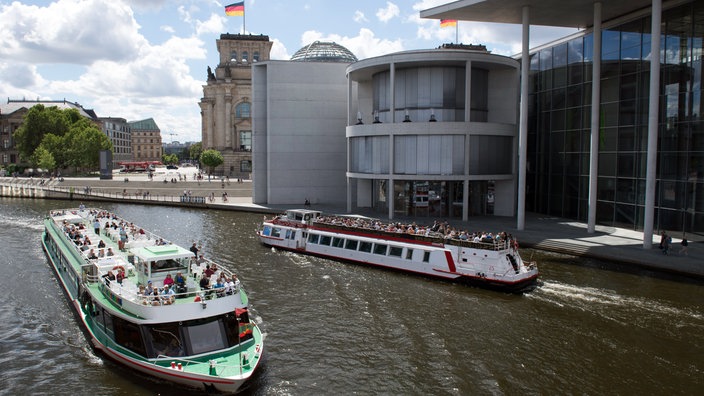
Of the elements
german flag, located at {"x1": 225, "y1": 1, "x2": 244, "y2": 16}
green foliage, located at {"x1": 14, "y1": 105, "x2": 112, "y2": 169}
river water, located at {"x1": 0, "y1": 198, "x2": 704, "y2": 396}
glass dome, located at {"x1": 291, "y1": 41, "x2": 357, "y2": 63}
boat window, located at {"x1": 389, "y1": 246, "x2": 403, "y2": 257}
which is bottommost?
river water, located at {"x1": 0, "y1": 198, "x2": 704, "y2": 396}

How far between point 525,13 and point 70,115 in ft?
393

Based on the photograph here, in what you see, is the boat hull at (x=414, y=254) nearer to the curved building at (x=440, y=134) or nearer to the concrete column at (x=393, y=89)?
the curved building at (x=440, y=134)

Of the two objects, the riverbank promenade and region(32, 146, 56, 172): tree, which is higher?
region(32, 146, 56, 172): tree

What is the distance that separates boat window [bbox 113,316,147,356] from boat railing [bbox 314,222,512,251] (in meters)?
19.6

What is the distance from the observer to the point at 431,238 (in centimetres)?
3469

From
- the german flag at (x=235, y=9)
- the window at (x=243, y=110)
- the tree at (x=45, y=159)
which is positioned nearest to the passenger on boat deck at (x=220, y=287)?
the german flag at (x=235, y=9)

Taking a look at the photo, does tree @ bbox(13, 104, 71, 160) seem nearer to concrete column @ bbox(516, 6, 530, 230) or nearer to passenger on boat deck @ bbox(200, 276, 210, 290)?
concrete column @ bbox(516, 6, 530, 230)

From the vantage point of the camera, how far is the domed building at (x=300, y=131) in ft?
217

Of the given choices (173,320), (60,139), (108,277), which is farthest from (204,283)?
(60,139)

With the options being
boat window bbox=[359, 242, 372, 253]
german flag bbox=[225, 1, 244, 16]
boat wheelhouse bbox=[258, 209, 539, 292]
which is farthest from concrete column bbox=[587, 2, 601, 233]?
german flag bbox=[225, 1, 244, 16]

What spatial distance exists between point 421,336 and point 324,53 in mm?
90690

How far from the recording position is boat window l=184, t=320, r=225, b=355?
19.9m

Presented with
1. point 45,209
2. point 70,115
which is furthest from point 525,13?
point 70,115

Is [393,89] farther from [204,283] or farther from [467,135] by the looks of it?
[204,283]
